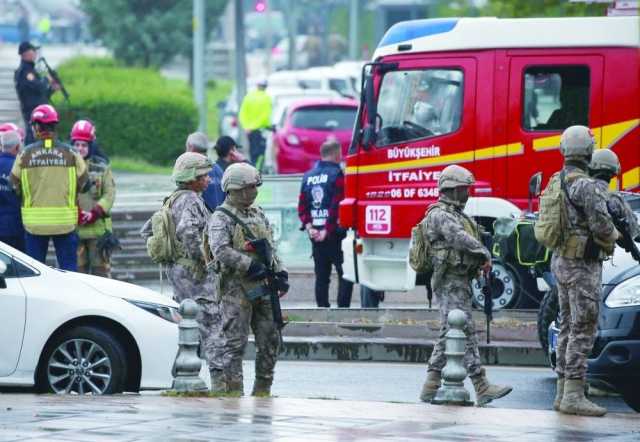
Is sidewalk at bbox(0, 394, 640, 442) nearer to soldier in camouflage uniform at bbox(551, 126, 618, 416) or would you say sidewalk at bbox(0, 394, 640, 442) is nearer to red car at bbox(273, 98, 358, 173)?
soldier in camouflage uniform at bbox(551, 126, 618, 416)

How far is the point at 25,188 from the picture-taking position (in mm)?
14781

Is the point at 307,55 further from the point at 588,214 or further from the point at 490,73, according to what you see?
the point at 588,214

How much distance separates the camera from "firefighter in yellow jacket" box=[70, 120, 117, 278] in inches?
627

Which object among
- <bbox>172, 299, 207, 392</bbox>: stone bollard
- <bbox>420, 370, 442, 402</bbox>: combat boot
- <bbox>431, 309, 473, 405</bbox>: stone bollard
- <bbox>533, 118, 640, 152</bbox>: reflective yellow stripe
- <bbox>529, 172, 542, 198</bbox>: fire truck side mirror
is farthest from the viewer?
<bbox>533, 118, 640, 152</bbox>: reflective yellow stripe

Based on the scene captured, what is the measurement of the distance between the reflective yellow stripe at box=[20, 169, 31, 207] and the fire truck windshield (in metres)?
3.57

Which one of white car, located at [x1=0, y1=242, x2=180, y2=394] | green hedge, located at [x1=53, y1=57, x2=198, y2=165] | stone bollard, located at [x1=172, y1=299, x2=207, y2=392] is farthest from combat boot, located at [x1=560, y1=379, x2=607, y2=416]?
green hedge, located at [x1=53, y1=57, x2=198, y2=165]

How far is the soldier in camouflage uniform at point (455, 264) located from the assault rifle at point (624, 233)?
0.97 m

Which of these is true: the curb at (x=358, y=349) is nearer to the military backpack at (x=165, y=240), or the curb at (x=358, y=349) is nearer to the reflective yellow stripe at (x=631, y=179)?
the reflective yellow stripe at (x=631, y=179)

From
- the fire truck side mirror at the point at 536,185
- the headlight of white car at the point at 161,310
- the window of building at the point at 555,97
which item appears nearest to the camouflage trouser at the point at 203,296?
the headlight of white car at the point at 161,310

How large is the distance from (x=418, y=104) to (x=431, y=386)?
5.30 meters

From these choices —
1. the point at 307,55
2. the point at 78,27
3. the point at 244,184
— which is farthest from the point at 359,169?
the point at 78,27

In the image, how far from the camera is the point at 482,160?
1591cm

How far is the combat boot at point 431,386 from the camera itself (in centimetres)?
1150

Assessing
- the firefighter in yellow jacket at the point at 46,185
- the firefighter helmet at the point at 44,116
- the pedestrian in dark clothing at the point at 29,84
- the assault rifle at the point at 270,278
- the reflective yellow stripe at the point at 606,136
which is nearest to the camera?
the assault rifle at the point at 270,278
